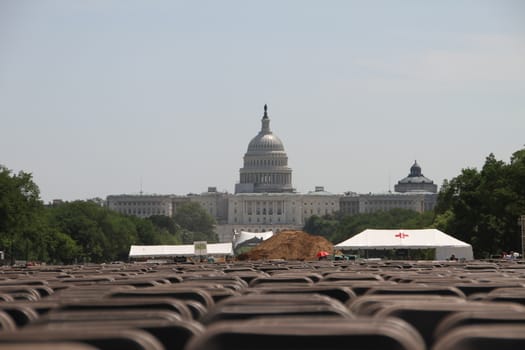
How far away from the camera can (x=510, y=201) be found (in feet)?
323

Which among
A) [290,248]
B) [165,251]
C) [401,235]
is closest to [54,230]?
[165,251]

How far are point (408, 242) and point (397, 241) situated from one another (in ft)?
1.97

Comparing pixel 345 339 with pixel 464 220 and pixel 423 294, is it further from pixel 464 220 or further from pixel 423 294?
pixel 464 220

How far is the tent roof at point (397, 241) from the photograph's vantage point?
72.0 metres

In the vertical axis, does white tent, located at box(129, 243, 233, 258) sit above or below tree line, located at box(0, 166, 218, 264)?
below

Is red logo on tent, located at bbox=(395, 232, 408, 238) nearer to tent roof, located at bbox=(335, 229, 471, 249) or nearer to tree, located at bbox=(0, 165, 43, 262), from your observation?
tent roof, located at bbox=(335, 229, 471, 249)

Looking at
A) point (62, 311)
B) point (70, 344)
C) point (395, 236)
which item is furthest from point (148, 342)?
point (395, 236)

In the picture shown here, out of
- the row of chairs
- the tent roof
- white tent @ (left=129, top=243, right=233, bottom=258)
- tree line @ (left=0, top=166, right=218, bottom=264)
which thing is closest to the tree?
tree line @ (left=0, top=166, right=218, bottom=264)

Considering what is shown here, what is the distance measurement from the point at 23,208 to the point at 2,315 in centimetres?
9906

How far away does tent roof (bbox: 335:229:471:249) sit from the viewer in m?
72.0

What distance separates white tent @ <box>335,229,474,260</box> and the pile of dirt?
1844 cm

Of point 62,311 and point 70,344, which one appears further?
point 62,311

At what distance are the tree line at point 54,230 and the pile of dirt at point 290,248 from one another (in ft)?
60.3

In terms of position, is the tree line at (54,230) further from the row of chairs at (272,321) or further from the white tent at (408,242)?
the row of chairs at (272,321)
